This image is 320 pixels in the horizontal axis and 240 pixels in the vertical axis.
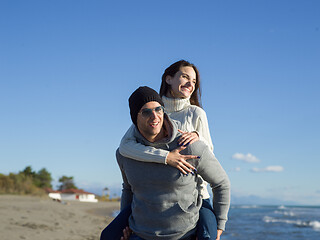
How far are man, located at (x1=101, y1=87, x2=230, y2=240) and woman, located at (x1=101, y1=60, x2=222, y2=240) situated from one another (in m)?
0.05

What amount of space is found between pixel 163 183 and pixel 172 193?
0.08 metres

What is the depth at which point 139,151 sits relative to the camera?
7.66ft

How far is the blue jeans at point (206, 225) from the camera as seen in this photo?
2.33 metres

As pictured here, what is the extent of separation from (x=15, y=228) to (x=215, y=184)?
9913 mm

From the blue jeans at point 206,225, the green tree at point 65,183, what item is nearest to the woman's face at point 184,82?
the blue jeans at point 206,225

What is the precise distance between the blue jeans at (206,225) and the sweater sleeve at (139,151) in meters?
0.42

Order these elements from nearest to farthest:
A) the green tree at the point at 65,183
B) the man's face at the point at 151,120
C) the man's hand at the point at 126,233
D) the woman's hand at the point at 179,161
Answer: the woman's hand at the point at 179,161
the man's face at the point at 151,120
the man's hand at the point at 126,233
the green tree at the point at 65,183

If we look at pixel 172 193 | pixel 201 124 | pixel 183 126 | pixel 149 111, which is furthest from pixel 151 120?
pixel 201 124

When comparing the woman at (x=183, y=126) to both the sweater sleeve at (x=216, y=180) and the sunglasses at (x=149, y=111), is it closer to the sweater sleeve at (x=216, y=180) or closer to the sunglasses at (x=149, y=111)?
the sweater sleeve at (x=216, y=180)

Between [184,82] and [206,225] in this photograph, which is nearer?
[206,225]

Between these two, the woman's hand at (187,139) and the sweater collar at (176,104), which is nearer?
the woman's hand at (187,139)

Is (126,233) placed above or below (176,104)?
below

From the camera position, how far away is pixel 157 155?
228 centimetres

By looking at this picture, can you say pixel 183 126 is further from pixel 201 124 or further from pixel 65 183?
Answer: pixel 65 183
